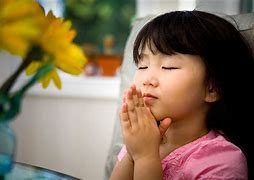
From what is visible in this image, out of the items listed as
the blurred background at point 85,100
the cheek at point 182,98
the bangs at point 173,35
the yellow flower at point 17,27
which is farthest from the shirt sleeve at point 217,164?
the blurred background at point 85,100

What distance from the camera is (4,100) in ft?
1.57

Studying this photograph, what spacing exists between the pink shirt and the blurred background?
0.95 metres

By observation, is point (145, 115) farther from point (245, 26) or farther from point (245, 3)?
point (245, 3)

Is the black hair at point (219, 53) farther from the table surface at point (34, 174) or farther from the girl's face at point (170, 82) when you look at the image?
the table surface at point (34, 174)

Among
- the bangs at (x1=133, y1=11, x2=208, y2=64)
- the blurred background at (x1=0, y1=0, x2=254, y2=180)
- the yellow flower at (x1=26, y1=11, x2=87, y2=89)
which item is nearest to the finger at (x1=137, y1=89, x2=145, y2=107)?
the bangs at (x1=133, y1=11, x2=208, y2=64)

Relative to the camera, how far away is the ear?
3.28 feet

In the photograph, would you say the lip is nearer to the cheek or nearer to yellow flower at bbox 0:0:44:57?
the cheek

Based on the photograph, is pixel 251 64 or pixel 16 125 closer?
pixel 251 64

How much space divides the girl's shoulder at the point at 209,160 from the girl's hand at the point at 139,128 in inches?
3.8

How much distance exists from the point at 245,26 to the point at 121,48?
1196 mm

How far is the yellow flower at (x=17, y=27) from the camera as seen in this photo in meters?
0.43

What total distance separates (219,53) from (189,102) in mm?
147

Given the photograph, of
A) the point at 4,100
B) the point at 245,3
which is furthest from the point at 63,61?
the point at 245,3

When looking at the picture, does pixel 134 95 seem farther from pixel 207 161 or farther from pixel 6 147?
pixel 6 147
